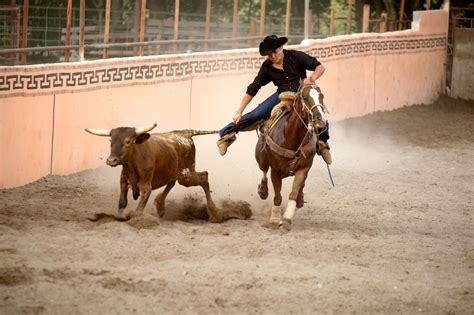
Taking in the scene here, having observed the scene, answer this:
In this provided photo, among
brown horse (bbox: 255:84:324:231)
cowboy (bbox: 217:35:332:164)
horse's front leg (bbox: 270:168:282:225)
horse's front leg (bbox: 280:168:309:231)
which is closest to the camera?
brown horse (bbox: 255:84:324:231)

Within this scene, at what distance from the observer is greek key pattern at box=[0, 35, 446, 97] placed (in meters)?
13.4

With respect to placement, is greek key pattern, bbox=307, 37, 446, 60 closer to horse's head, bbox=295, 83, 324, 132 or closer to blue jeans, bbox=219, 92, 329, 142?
blue jeans, bbox=219, 92, 329, 142

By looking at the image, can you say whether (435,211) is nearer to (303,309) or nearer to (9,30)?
(303,309)

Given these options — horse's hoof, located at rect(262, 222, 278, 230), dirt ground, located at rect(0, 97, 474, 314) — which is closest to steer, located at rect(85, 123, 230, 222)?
dirt ground, located at rect(0, 97, 474, 314)

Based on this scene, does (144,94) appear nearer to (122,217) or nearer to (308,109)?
(122,217)

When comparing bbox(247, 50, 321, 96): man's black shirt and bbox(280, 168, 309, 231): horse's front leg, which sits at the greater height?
bbox(247, 50, 321, 96): man's black shirt

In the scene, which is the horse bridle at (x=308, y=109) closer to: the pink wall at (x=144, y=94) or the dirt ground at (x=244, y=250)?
the dirt ground at (x=244, y=250)

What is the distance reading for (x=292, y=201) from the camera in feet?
38.2

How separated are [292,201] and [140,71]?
4818 millimetres

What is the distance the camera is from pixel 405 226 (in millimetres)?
12242

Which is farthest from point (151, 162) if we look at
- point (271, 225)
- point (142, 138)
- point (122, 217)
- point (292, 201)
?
point (292, 201)

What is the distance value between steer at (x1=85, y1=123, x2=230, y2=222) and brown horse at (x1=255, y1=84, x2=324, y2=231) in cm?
82

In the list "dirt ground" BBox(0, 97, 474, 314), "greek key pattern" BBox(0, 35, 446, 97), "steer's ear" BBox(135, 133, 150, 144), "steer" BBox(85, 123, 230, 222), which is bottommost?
"dirt ground" BBox(0, 97, 474, 314)

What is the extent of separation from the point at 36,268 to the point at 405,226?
4.87m
